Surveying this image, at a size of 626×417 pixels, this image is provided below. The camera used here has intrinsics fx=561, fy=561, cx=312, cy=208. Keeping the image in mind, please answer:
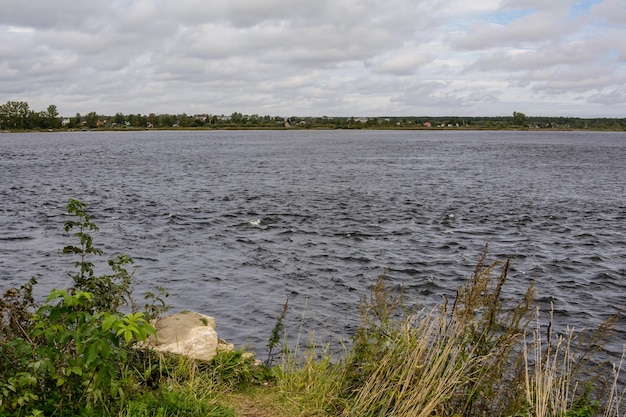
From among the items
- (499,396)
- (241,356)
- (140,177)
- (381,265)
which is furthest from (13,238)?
(140,177)

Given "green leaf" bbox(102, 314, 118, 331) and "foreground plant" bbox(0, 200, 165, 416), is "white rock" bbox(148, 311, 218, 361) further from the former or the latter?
"green leaf" bbox(102, 314, 118, 331)

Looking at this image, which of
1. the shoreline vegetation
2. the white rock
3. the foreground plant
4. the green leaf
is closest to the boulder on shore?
the white rock

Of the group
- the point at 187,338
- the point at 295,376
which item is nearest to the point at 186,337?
the point at 187,338

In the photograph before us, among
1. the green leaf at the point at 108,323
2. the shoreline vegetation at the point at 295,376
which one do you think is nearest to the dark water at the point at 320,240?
the shoreline vegetation at the point at 295,376

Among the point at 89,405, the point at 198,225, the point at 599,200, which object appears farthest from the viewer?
the point at 599,200

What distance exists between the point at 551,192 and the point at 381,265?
23.5 meters

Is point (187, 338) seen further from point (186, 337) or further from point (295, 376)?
point (295, 376)

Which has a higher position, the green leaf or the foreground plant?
the green leaf

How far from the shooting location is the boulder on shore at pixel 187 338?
766 cm

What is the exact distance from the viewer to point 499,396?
6.83 m

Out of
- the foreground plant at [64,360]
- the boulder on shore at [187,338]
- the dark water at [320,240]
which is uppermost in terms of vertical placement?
the foreground plant at [64,360]

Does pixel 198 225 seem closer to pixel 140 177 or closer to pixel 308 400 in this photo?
pixel 308 400

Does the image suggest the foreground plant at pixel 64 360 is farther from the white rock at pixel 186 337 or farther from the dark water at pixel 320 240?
the dark water at pixel 320 240

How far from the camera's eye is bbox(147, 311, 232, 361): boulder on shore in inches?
301
